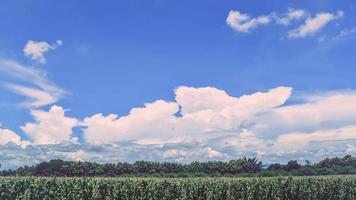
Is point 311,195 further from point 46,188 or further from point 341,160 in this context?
point 341,160

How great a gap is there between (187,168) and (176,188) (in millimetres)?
30208

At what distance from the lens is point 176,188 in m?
38.3

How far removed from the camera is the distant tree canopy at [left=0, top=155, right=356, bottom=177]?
58.7 meters

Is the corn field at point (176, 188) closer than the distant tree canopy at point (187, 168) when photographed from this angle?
Yes

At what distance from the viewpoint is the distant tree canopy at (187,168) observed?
192 feet

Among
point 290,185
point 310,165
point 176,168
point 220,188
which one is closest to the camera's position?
point 220,188

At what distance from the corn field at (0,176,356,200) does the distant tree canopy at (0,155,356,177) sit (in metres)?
11.6

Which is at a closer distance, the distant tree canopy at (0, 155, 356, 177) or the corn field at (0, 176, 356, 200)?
the corn field at (0, 176, 356, 200)

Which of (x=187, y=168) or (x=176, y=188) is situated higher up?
(x=187, y=168)

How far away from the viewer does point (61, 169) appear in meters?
59.9

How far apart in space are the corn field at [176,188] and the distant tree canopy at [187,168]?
11580 mm

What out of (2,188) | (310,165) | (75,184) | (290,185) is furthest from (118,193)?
(310,165)

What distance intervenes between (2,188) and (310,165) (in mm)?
53464

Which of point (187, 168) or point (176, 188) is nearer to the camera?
point (176, 188)
